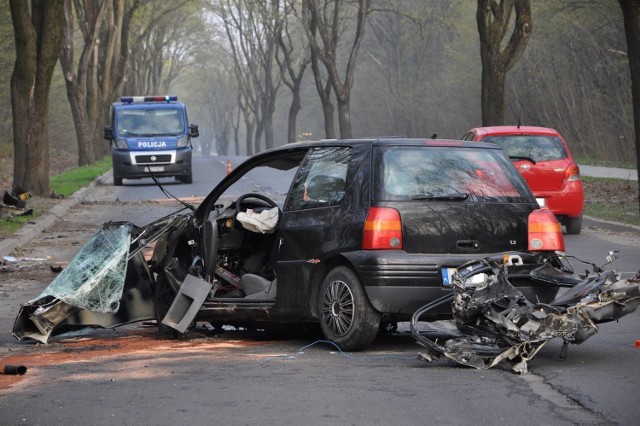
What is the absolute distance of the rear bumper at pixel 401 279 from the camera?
8227mm

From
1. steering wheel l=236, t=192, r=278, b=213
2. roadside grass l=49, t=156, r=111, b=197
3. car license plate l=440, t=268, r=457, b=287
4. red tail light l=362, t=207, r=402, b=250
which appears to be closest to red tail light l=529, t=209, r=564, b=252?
car license plate l=440, t=268, r=457, b=287

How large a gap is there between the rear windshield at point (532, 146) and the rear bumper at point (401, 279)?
34.7 feet

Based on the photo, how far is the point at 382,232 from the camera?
27.5 feet

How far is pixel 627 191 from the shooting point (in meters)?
26.0

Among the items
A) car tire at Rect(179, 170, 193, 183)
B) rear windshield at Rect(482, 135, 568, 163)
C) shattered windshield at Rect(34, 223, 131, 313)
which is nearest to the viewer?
shattered windshield at Rect(34, 223, 131, 313)

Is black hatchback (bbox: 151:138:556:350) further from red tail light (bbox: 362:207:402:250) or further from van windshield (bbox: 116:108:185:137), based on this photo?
van windshield (bbox: 116:108:185:137)

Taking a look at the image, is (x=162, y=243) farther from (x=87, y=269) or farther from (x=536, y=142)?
(x=536, y=142)

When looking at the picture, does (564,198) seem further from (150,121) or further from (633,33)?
(150,121)

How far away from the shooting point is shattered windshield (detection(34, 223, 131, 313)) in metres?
9.49

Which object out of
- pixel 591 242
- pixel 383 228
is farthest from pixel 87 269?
pixel 591 242

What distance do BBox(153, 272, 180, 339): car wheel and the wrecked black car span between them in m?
0.01

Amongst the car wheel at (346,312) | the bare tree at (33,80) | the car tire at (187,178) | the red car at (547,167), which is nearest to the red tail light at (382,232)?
the car wheel at (346,312)

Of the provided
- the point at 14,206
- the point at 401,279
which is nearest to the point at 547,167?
the point at 14,206

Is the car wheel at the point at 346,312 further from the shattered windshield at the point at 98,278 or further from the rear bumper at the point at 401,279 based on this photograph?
the shattered windshield at the point at 98,278
